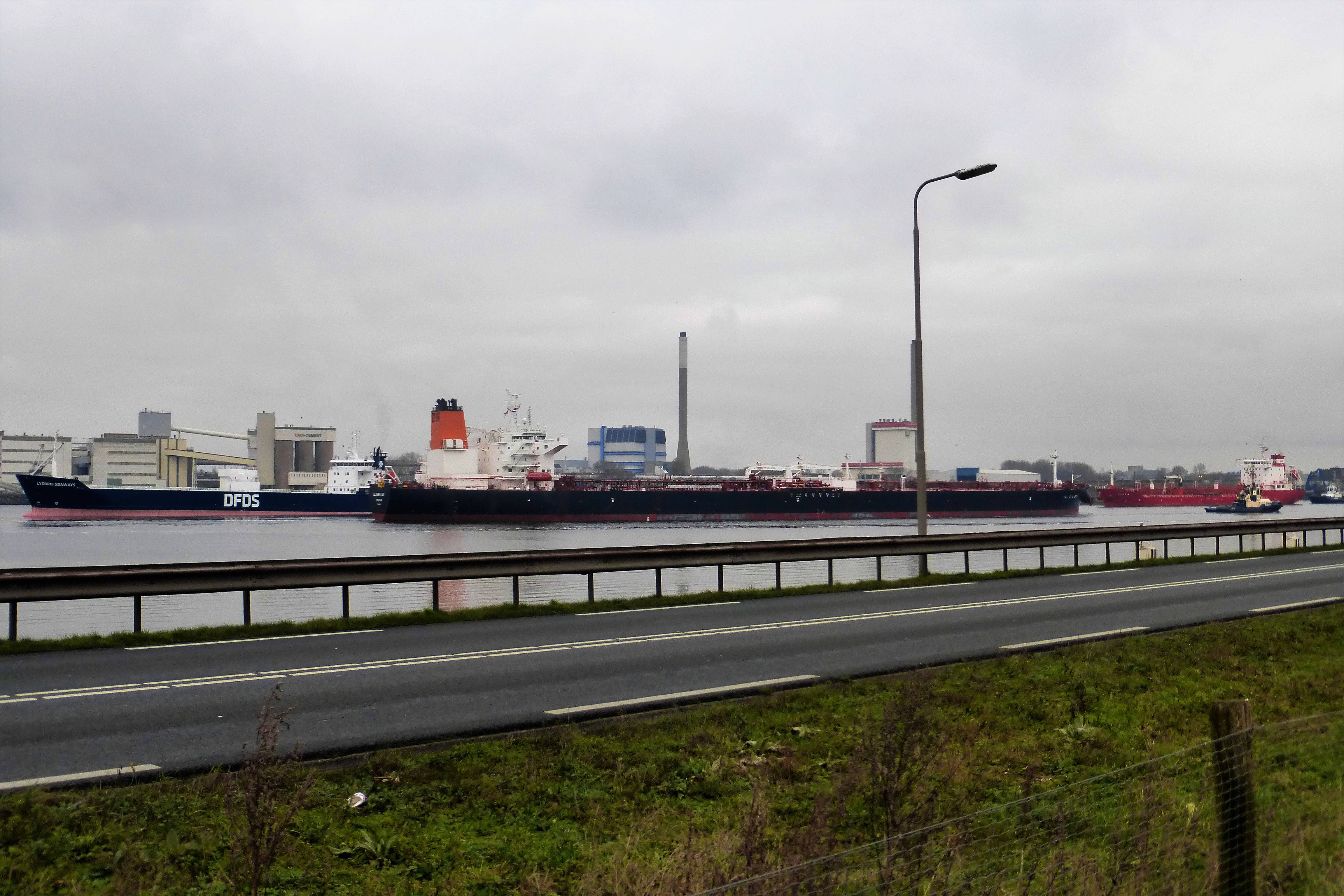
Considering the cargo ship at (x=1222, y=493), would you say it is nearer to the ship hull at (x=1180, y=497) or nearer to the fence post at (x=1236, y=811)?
the ship hull at (x=1180, y=497)

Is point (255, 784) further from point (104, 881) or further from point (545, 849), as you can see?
point (545, 849)

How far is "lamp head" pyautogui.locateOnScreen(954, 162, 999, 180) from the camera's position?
18.2 metres

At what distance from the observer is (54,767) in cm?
591

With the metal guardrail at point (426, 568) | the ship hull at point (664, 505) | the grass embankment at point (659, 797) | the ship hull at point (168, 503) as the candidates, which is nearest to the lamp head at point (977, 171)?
the metal guardrail at point (426, 568)

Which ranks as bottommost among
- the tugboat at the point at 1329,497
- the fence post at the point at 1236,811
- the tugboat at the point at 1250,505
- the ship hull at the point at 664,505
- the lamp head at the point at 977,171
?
the tugboat at the point at 1329,497

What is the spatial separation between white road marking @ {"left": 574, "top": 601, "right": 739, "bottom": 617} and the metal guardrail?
451mm

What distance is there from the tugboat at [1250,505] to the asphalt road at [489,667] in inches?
3788

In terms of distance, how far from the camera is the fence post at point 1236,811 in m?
4.02

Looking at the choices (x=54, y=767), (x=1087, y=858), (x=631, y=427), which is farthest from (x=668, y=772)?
(x=631, y=427)

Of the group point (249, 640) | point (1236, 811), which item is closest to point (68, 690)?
point (249, 640)

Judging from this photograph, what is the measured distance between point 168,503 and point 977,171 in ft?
262

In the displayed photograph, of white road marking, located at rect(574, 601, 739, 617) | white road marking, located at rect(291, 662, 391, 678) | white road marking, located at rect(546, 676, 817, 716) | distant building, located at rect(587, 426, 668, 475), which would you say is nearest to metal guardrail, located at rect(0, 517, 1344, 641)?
white road marking, located at rect(574, 601, 739, 617)

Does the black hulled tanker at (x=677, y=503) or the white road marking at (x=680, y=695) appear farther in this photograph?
the black hulled tanker at (x=677, y=503)

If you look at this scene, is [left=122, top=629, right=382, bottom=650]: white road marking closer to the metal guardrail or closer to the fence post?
the metal guardrail
